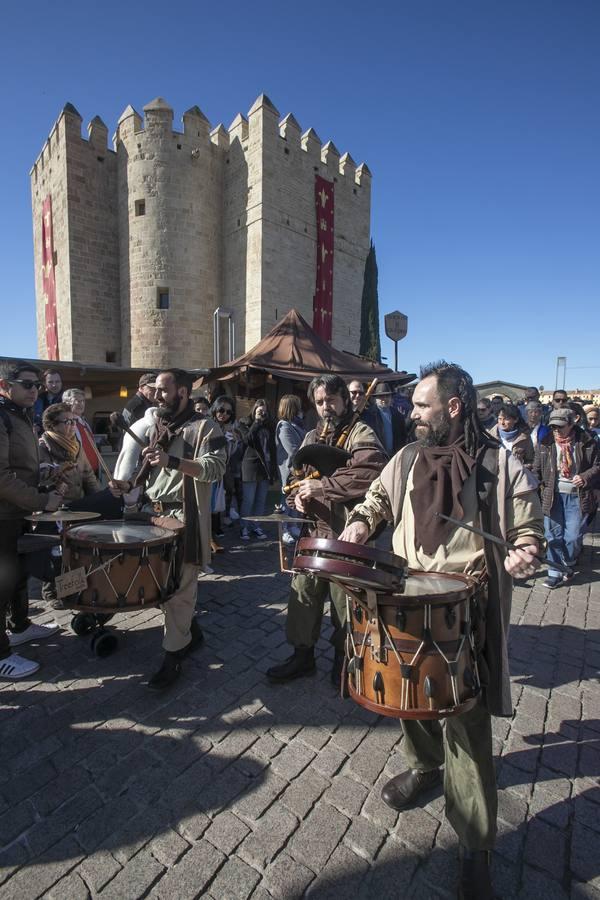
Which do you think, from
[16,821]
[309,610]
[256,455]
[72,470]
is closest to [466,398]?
[309,610]

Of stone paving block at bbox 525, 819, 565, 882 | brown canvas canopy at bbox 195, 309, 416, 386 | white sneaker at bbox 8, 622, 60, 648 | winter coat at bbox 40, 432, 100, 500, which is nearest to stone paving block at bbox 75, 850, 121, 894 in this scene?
stone paving block at bbox 525, 819, 565, 882

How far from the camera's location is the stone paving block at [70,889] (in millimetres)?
1745

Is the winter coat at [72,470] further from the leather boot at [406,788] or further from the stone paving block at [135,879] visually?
the leather boot at [406,788]

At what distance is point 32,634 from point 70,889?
7.61 ft

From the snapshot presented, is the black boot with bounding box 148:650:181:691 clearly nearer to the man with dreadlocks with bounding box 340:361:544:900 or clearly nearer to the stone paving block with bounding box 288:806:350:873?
the stone paving block with bounding box 288:806:350:873

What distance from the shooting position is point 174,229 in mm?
20453

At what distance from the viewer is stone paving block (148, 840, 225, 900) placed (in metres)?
1.76

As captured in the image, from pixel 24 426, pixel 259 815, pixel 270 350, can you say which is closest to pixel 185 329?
pixel 270 350

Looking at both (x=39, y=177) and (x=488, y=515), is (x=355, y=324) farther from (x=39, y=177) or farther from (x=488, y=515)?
(x=488, y=515)

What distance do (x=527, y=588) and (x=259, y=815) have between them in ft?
13.3

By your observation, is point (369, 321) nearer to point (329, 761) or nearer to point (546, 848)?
point (329, 761)

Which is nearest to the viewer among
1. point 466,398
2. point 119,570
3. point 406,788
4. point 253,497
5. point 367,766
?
point 466,398

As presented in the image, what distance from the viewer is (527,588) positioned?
5.12m

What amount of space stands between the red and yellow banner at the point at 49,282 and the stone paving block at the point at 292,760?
24199 millimetres
